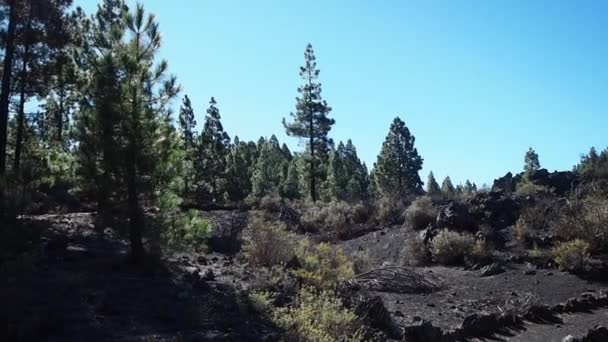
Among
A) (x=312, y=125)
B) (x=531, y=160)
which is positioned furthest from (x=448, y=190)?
(x=531, y=160)

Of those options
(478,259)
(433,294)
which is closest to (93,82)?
(433,294)

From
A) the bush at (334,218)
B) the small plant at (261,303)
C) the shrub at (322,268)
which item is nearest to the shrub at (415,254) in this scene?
the shrub at (322,268)

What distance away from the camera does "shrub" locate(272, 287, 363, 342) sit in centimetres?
733

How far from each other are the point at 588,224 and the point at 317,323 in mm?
10882

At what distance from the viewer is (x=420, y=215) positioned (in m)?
21.3

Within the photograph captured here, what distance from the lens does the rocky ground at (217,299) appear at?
289 inches

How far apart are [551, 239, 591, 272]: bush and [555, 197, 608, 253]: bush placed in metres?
0.36

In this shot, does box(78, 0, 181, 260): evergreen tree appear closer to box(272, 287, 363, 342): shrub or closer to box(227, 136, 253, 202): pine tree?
box(272, 287, 363, 342): shrub

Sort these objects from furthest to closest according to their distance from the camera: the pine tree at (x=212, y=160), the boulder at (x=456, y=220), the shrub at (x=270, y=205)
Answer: the pine tree at (x=212, y=160) < the shrub at (x=270, y=205) < the boulder at (x=456, y=220)

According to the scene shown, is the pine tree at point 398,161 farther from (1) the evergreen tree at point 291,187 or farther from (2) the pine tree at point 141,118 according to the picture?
(2) the pine tree at point 141,118

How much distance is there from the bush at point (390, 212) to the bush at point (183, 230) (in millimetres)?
14221

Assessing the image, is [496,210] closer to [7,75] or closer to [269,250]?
[269,250]

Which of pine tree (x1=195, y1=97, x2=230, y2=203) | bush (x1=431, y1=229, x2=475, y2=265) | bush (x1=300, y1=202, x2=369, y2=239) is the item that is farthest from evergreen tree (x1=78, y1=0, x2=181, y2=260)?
pine tree (x1=195, y1=97, x2=230, y2=203)

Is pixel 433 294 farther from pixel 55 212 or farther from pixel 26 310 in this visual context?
pixel 55 212
